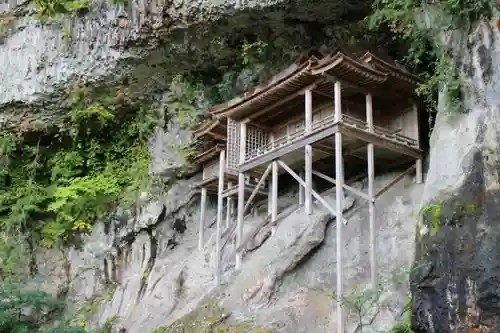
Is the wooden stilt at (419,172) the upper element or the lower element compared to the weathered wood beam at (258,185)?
upper

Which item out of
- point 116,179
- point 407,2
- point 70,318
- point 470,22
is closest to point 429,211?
point 470,22

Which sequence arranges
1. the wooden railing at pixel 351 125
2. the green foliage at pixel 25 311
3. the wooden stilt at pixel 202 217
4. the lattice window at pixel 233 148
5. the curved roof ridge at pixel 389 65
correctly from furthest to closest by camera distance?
the wooden stilt at pixel 202 217
the lattice window at pixel 233 148
the green foliage at pixel 25 311
the wooden railing at pixel 351 125
the curved roof ridge at pixel 389 65

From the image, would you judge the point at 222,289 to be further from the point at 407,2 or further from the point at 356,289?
the point at 407,2


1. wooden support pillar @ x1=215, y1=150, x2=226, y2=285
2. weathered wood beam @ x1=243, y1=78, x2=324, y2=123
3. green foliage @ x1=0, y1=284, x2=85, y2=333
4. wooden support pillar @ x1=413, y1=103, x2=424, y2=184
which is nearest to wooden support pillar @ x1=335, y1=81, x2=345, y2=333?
weathered wood beam @ x1=243, y1=78, x2=324, y2=123

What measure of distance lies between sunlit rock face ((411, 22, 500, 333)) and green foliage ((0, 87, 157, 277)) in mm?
13687

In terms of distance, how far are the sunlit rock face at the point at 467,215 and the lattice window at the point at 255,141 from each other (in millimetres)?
7502

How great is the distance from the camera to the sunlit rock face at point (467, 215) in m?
9.41

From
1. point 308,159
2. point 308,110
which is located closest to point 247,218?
point 308,159

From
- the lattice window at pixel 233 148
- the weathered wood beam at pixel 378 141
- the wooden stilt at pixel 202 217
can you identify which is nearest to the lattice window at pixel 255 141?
the lattice window at pixel 233 148

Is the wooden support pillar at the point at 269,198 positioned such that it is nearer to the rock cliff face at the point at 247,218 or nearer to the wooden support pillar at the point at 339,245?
the rock cliff face at the point at 247,218

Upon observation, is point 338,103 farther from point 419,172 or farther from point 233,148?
point 233,148

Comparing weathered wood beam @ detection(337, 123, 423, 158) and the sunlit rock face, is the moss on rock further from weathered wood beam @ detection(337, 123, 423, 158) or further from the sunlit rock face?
weathered wood beam @ detection(337, 123, 423, 158)

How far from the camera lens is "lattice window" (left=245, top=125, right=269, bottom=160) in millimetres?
18484

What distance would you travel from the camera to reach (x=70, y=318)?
2056 cm
